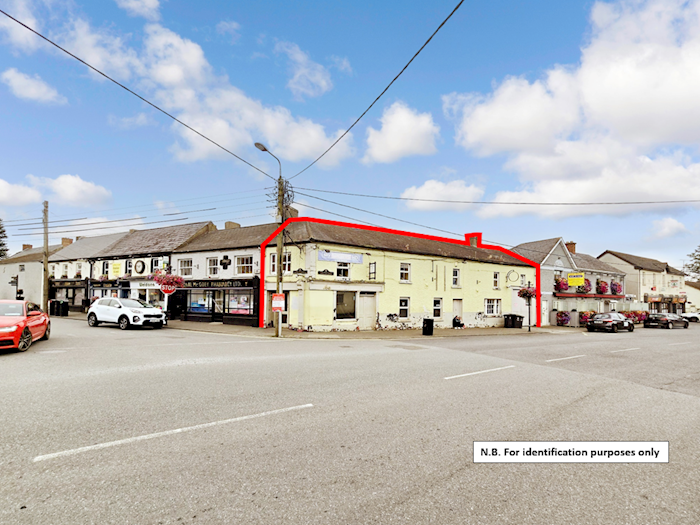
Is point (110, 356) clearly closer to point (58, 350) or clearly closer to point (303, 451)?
point (58, 350)

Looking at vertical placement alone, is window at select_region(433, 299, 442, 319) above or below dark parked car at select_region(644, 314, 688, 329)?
above

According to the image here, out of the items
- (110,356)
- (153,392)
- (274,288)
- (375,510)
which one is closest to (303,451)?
(375,510)

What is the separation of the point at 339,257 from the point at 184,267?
13592 mm

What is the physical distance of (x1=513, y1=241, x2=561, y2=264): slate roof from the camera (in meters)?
38.3

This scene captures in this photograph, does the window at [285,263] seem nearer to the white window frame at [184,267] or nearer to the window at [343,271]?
the window at [343,271]

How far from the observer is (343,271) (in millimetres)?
25328

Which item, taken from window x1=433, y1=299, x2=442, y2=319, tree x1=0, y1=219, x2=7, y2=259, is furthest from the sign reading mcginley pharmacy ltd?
tree x1=0, y1=219, x2=7, y2=259

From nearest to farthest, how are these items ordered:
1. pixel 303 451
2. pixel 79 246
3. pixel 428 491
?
1. pixel 428 491
2. pixel 303 451
3. pixel 79 246

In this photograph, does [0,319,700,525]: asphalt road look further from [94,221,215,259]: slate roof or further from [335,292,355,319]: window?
[94,221,215,259]: slate roof

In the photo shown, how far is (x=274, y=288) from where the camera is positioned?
26.0m

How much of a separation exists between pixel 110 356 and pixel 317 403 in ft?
26.4

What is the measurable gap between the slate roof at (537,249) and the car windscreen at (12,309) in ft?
121

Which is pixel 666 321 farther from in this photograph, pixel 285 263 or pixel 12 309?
pixel 12 309

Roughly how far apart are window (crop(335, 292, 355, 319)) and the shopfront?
5.49 metres
